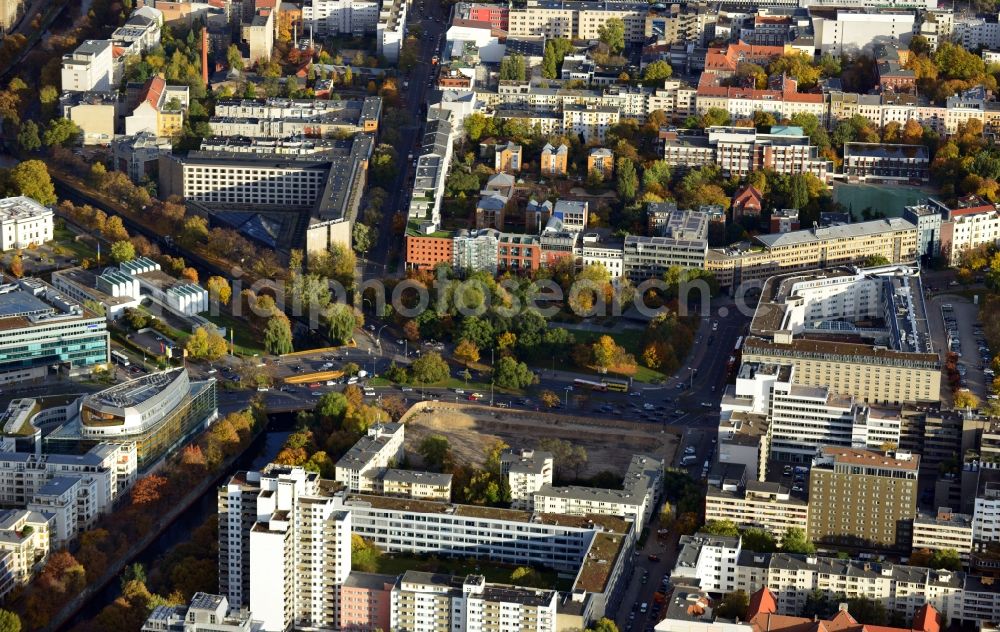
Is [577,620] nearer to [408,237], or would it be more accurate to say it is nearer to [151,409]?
[151,409]

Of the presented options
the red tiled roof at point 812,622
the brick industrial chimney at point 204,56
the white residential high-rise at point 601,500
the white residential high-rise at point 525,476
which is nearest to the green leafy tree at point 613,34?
the brick industrial chimney at point 204,56

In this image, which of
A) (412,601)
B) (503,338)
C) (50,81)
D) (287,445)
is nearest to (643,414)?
(503,338)

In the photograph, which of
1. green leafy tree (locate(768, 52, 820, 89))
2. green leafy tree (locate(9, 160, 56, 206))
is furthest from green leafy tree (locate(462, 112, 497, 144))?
green leafy tree (locate(9, 160, 56, 206))

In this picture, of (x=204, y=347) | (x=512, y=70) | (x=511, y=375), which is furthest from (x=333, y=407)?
(x=512, y=70)

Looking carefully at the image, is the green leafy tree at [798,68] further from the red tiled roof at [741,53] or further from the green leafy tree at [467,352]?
the green leafy tree at [467,352]

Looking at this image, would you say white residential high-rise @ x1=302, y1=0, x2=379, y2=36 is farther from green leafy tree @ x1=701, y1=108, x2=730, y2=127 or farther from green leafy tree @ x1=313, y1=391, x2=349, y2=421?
green leafy tree @ x1=313, y1=391, x2=349, y2=421
